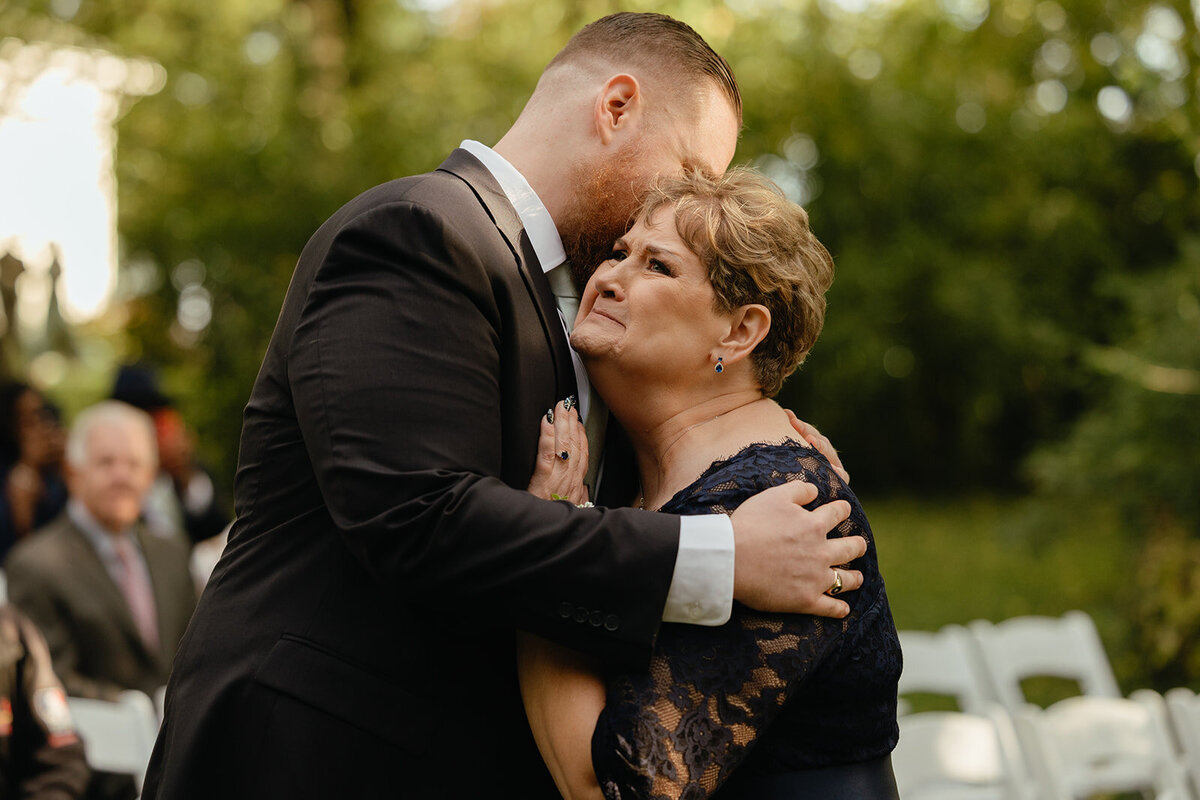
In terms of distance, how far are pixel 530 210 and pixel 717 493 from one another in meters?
0.67

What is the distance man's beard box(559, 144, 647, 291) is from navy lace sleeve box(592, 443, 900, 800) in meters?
0.51

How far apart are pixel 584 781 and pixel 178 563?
422 cm

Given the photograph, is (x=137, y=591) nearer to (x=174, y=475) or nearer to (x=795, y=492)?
Answer: (x=174, y=475)

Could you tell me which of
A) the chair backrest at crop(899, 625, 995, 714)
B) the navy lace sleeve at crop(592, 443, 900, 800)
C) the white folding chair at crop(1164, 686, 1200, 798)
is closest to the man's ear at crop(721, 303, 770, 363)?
the navy lace sleeve at crop(592, 443, 900, 800)

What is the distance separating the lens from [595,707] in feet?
6.34

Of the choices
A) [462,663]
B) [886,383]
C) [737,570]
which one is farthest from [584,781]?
[886,383]

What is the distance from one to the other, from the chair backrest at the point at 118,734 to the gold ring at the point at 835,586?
2.66 metres

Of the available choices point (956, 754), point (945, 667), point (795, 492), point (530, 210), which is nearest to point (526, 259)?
point (530, 210)

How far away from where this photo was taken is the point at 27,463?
7453mm

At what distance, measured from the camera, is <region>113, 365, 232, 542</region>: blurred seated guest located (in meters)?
7.79

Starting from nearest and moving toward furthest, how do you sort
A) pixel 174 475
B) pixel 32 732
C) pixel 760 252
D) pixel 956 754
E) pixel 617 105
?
pixel 760 252
pixel 617 105
pixel 32 732
pixel 956 754
pixel 174 475

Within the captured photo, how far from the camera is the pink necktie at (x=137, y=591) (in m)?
5.30

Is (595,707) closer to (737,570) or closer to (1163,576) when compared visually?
(737,570)

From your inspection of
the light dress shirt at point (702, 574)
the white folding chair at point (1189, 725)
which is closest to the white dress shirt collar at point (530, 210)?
→ the light dress shirt at point (702, 574)
